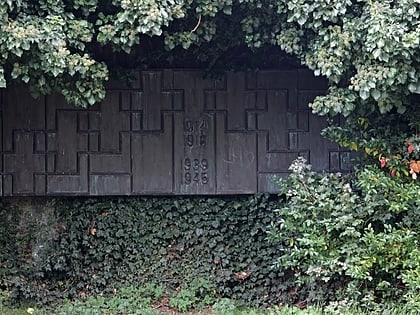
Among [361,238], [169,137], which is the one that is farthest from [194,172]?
[361,238]

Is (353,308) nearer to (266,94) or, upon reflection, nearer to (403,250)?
(403,250)

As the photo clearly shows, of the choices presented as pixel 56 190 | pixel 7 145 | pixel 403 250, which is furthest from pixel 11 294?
pixel 403 250

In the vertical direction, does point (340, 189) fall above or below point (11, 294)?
above

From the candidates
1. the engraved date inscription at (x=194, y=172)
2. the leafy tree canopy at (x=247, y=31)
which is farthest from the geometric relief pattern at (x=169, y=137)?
the leafy tree canopy at (x=247, y=31)

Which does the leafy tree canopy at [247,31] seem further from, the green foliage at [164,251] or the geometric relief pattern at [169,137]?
the green foliage at [164,251]

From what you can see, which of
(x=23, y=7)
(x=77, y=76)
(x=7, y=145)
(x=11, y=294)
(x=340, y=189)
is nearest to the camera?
(x=23, y=7)

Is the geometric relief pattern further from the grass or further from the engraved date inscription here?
the grass

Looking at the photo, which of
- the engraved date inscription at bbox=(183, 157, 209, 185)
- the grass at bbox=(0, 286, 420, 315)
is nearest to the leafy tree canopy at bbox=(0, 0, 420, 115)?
the engraved date inscription at bbox=(183, 157, 209, 185)

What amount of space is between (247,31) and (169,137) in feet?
4.90

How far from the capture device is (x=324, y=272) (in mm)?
4566

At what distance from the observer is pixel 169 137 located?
5.77 metres

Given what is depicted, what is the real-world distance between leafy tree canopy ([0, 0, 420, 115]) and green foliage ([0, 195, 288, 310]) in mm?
1771

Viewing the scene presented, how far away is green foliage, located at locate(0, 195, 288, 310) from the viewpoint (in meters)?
5.57

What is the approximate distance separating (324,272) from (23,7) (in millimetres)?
3074
